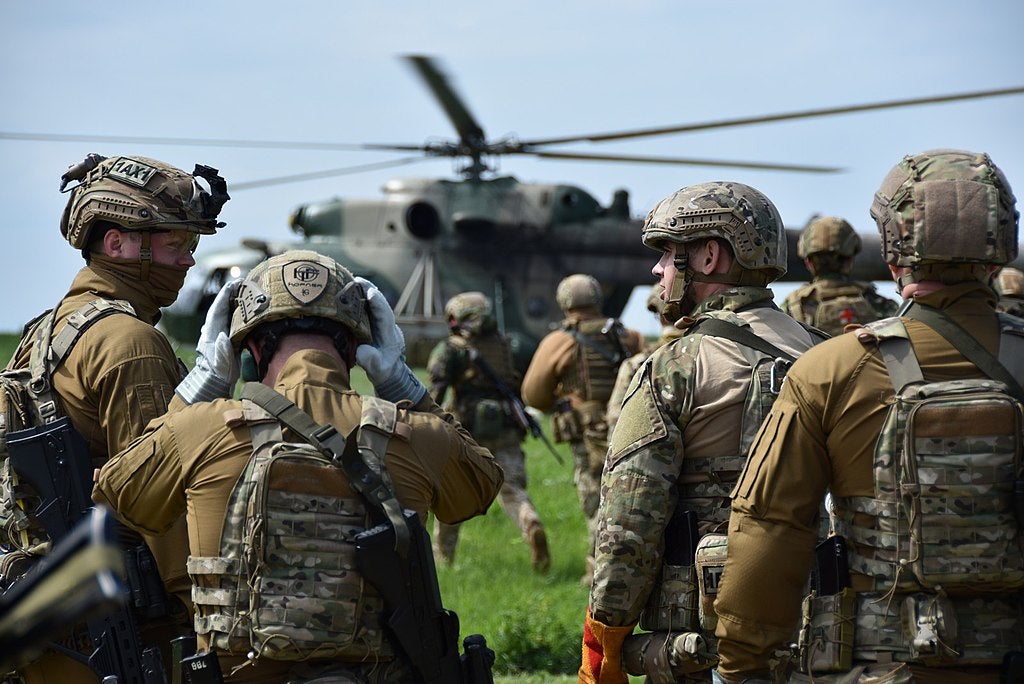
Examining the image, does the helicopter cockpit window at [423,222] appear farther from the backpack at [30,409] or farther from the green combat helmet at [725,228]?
the green combat helmet at [725,228]

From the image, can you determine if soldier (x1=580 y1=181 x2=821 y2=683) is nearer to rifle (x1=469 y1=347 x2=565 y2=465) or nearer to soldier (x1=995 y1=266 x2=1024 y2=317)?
soldier (x1=995 y1=266 x2=1024 y2=317)

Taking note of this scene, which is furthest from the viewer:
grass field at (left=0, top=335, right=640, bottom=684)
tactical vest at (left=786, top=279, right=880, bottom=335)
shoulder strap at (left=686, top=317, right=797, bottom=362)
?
tactical vest at (left=786, top=279, right=880, bottom=335)

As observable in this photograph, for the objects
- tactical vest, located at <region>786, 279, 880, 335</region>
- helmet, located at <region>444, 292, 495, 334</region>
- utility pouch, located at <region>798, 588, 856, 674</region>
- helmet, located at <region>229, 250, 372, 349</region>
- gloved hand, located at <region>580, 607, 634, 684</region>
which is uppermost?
helmet, located at <region>444, 292, 495, 334</region>

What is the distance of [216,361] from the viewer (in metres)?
3.38

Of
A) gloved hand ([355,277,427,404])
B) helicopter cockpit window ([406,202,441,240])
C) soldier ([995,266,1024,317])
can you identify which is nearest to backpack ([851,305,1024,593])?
gloved hand ([355,277,427,404])

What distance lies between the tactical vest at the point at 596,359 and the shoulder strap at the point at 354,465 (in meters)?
6.70

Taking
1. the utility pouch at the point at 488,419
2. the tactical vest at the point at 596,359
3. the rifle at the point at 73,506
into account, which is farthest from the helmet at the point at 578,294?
the rifle at the point at 73,506

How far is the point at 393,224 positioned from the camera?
61.1 ft

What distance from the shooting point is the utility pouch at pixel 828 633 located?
2.87 m

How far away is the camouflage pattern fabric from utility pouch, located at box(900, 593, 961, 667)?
5292mm

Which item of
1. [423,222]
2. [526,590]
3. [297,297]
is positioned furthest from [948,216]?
[423,222]

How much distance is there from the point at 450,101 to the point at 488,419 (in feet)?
25.8

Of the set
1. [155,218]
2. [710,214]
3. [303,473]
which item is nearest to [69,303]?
[155,218]

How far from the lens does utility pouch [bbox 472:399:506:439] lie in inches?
400
